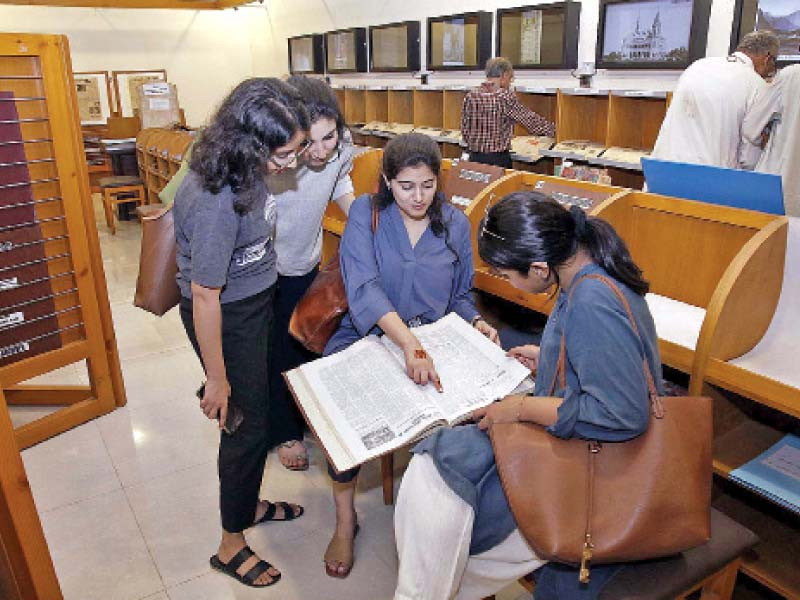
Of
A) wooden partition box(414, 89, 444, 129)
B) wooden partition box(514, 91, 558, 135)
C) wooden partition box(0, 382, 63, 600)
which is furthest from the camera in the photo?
wooden partition box(414, 89, 444, 129)

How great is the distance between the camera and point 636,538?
1.29 metres

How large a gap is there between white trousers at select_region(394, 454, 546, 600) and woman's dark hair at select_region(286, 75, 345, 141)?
121 centimetres

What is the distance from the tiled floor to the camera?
2.19 metres

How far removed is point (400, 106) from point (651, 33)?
134 inches

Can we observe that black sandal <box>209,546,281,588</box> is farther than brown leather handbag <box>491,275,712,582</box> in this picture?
Yes

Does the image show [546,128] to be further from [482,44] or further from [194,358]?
[194,358]

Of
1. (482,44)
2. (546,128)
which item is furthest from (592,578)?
(482,44)

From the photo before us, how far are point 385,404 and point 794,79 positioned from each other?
310 centimetres

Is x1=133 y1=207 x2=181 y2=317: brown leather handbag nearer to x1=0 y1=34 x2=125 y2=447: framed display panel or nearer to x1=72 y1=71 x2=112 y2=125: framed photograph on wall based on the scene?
x1=0 y1=34 x2=125 y2=447: framed display panel

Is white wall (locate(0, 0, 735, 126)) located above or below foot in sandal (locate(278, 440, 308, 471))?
above

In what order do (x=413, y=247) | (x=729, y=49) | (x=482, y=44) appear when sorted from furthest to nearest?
(x=482, y=44), (x=729, y=49), (x=413, y=247)

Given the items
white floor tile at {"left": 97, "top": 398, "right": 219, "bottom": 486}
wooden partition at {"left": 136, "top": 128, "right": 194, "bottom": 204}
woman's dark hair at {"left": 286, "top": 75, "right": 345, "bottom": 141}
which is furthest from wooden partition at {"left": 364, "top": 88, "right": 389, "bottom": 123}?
woman's dark hair at {"left": 286, "top": 75, "right": 345, "bottom": 141}

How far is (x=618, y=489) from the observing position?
4.22 feet

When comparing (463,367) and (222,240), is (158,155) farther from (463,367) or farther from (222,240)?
(463,367)
